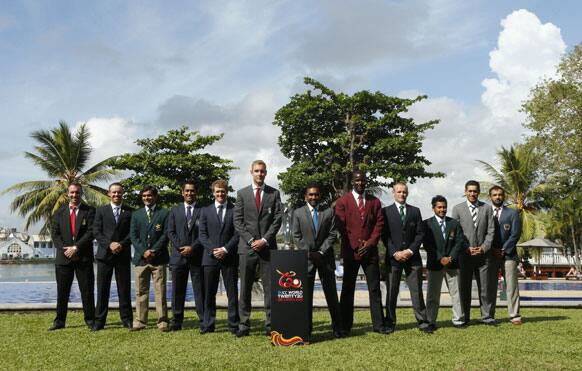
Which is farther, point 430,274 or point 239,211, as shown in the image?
point 430,274

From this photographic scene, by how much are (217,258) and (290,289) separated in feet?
4.05

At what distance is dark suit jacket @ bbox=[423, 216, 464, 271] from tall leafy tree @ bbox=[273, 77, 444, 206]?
88.7 feet

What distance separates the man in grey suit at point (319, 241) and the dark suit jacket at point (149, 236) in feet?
6.58

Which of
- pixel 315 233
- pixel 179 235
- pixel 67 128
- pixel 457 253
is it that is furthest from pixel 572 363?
pixel 67 128

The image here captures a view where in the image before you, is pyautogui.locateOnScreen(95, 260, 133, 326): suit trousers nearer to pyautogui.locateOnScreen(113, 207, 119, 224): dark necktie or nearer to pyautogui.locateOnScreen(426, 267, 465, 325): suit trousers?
pyautogui.locateOnScreen(113, 207, 119, 224): dark necktie

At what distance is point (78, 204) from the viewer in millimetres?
7941

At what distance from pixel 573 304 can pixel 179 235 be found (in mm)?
8032

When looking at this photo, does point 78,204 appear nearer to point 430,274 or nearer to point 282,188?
point 430,274

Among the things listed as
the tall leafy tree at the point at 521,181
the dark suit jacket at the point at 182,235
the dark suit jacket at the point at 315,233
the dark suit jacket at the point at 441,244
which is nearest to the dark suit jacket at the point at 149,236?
the dark suit jacket at the point at 182,235

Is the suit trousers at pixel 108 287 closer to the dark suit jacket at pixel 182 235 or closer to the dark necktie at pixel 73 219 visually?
the dark necktie at pixel 73 219

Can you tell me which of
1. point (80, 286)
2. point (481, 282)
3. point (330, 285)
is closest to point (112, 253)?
point (80, 286)

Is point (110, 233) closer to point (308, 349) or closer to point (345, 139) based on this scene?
point (308, 349)

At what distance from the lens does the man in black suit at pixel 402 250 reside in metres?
7.04

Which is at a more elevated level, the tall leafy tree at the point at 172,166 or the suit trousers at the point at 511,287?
the tall leafy tree at the point at 172,166
